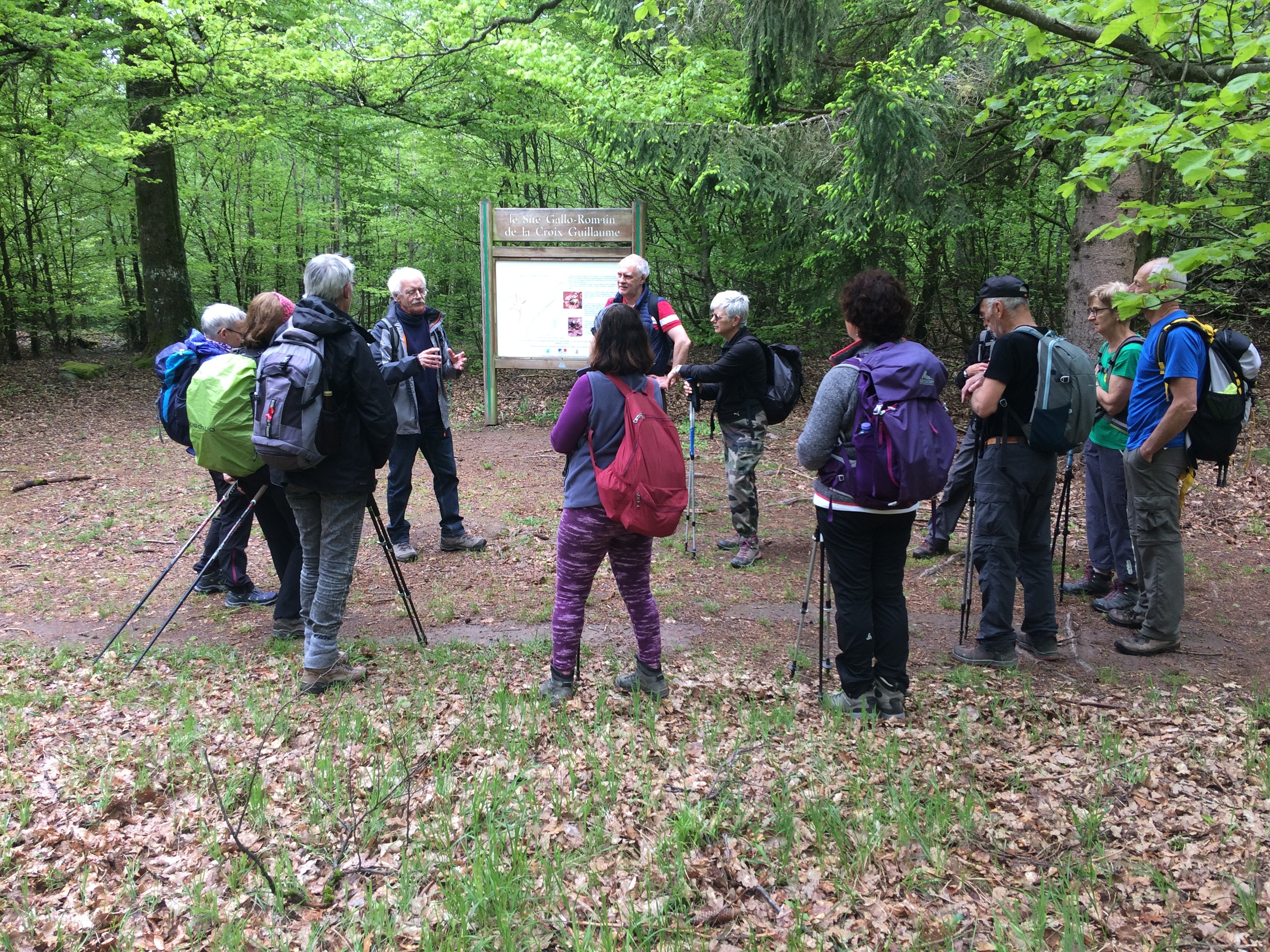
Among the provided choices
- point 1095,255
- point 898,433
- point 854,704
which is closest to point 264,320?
point 898,433

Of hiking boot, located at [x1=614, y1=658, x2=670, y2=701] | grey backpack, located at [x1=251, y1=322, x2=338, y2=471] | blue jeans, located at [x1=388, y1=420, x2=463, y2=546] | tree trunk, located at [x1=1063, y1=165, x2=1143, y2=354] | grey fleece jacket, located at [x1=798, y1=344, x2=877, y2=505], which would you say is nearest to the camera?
grey fleece jacket, located at [x1=798, y1=344, x2=877, y2=505]

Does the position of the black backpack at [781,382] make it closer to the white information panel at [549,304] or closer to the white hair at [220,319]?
the white hair at [220,319]

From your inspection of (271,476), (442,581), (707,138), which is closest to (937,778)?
(271,476)

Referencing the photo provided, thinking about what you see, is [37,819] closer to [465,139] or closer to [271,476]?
[271,476]

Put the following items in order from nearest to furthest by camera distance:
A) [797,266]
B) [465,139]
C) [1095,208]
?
[1095,208] → [797,266] → [465,139]

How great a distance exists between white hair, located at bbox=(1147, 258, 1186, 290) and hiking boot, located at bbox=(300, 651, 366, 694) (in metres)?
4.28

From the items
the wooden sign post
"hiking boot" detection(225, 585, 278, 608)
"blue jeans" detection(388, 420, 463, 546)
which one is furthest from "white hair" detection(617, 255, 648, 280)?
the wooden sign post

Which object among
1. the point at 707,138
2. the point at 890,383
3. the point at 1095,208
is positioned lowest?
the point at 890,383

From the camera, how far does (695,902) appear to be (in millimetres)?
2791

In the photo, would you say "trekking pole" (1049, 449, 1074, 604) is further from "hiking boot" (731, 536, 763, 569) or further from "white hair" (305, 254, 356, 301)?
"white hair" (305, 254, 356, 301)

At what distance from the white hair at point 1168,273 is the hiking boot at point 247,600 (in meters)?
5.47

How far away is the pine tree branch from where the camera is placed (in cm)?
372

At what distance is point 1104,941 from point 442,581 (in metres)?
4.61

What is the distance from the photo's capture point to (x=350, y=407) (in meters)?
4.09
